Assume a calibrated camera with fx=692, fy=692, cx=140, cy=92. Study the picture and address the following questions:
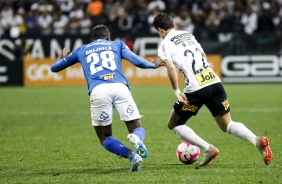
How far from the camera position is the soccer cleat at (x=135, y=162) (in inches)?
322

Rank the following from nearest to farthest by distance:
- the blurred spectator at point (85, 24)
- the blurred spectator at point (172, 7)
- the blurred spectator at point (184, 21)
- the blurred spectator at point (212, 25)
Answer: the blurred spectator at point (212, 25) < the blurred spectator at point (184, 21) < the blurred spectator at point (85, 24) < the blurred spectator at point (172, 7)

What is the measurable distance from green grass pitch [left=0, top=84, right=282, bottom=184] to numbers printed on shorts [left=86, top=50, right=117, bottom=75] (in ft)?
4.25

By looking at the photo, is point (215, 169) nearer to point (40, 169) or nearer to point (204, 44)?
point (40, 169)

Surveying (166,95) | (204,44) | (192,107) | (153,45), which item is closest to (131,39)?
(153,45)

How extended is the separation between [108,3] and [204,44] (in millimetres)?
5260

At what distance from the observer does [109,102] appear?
8500 mm

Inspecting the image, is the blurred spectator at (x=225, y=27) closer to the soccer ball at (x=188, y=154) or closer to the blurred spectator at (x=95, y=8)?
the blurred spectator at (x=95, y=8)

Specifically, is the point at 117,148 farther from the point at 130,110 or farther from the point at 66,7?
the point at 66,7

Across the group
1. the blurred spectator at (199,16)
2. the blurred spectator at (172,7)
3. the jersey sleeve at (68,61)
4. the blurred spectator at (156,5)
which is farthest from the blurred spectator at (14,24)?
the jersey sleeve at (68,61)

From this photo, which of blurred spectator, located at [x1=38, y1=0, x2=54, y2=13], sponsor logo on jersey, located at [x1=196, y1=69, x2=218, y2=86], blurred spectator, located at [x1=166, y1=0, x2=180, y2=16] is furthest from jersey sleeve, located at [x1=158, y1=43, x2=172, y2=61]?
blurred spectator, located at [x1=38, y1=0, x2=54, y2=13]

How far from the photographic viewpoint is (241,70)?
78.1 feet

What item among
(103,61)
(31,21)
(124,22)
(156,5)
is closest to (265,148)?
(103,61)

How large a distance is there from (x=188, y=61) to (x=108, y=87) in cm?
111

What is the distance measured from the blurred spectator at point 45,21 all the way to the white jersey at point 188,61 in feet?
57.3
